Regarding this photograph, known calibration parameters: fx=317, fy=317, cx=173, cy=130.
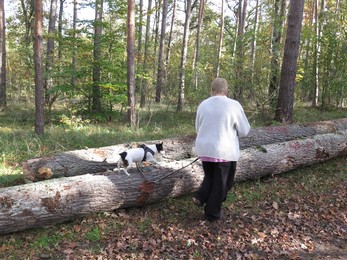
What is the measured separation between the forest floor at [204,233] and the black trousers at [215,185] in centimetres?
25

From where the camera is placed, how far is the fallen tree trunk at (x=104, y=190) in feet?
14.0

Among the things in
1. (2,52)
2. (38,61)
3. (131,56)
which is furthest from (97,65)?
(2,52)

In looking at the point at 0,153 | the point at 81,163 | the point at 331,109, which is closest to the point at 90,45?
the point at 0,153

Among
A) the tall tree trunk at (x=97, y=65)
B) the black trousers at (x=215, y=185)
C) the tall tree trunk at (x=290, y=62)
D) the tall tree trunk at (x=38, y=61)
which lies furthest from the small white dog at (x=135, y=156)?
the tall tree trunk at (x=97, y=65)

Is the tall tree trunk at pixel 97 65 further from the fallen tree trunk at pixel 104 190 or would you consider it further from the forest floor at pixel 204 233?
the forest floor at pixel 204 233

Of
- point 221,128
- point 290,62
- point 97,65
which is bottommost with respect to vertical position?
point 221,128

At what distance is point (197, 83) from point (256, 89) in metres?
4.07

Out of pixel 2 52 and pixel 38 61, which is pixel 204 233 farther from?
pixel 2 52

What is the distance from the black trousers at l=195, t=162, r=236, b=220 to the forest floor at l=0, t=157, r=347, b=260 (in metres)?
0.25

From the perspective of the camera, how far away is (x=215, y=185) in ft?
15.1

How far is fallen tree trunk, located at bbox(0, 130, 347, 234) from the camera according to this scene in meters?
4.27

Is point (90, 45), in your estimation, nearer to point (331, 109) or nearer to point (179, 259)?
point (179, 259)

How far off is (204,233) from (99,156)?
9.12ft

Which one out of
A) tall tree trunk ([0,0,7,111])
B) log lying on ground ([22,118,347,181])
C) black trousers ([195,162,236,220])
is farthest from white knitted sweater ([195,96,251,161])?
tall tree trunk ([0,0,7,111])
